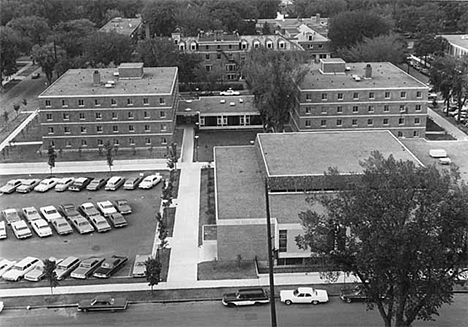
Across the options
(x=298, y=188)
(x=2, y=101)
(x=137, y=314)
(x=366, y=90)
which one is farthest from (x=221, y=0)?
(x=137, y=314)

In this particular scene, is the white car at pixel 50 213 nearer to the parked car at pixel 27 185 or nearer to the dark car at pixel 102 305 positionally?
the parked car at pixel 27 185

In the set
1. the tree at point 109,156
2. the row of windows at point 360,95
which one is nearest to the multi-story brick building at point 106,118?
the tree at point 109,156

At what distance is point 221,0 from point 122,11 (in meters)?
15.7

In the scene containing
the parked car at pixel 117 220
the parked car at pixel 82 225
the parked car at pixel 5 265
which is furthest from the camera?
the parked car at pixel 117 220

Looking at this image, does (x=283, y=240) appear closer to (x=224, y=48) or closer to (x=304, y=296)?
(x=304, y=296)

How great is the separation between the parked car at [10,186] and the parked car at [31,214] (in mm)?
2950

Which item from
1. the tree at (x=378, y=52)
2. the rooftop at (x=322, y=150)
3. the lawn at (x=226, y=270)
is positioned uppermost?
the tree at (x=378, y=52)

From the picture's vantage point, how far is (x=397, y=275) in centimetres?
1566

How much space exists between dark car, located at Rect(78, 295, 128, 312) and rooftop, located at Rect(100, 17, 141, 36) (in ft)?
159

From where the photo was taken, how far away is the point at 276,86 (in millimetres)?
35406

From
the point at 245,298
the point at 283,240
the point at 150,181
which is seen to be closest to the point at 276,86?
the point at 150,181

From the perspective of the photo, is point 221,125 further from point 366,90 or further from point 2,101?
point 2,101

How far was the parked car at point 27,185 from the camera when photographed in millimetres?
29766

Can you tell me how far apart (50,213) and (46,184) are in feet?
13.2
